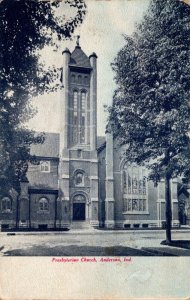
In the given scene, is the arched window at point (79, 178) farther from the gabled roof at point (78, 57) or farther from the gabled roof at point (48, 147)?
the gabled roof at point (78, 57)

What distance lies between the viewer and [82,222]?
687 centimetres

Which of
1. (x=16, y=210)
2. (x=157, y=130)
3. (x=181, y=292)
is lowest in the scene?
(x=181, y=292)

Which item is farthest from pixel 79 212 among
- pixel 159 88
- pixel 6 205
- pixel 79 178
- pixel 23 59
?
pixel 23 59

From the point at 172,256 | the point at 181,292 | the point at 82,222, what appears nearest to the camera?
the point at 181,292

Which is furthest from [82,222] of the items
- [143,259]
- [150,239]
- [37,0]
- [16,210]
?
[37,0]

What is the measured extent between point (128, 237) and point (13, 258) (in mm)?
1743

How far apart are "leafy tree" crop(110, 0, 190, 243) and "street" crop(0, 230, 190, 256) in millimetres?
449

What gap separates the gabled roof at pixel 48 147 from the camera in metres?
6.05

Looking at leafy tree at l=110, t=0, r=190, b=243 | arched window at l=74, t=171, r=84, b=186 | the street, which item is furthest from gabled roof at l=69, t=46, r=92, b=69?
arched window at l=74, t=171, r=84, b=186

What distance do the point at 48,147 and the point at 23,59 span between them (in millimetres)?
2468

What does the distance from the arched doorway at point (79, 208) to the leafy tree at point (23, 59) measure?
2.05m

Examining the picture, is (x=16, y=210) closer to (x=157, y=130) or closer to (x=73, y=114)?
(x=73, y=114)

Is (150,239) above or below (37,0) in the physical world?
below

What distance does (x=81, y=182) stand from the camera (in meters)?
A: 8.14
